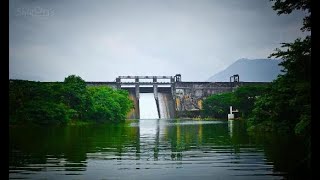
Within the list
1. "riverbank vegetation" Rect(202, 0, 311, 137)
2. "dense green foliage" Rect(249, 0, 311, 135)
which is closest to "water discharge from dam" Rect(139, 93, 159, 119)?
"riverbank vegetation" Rect(202, 0, 311, 137)

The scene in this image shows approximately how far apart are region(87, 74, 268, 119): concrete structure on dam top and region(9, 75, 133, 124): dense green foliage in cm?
2998

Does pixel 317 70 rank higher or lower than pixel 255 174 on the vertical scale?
higher

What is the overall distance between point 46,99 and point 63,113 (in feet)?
9.02

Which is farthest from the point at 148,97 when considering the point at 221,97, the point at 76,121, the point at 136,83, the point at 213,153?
the point at 213,153

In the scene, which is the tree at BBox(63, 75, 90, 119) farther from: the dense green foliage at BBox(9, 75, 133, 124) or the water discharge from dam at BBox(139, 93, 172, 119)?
the water discharge from dam at BBox(139, 93, 172, 119)

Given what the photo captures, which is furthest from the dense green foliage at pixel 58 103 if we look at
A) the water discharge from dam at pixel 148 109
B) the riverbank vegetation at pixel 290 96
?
the water discharge from dam at pixel 148 109

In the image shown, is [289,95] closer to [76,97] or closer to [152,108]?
[76,97]

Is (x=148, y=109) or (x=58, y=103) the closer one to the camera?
(x=58, y=103)

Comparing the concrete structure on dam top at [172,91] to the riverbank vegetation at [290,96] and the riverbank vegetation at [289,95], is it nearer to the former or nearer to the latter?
the riverbank vegetation at [289,95]

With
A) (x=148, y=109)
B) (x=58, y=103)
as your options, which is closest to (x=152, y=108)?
(x=148, y=109)

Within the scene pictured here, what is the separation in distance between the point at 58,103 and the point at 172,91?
2059 inches

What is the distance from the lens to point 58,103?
43.4 metres

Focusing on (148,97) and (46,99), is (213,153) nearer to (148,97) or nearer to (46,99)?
(46,99)

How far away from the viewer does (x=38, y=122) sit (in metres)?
37.6
